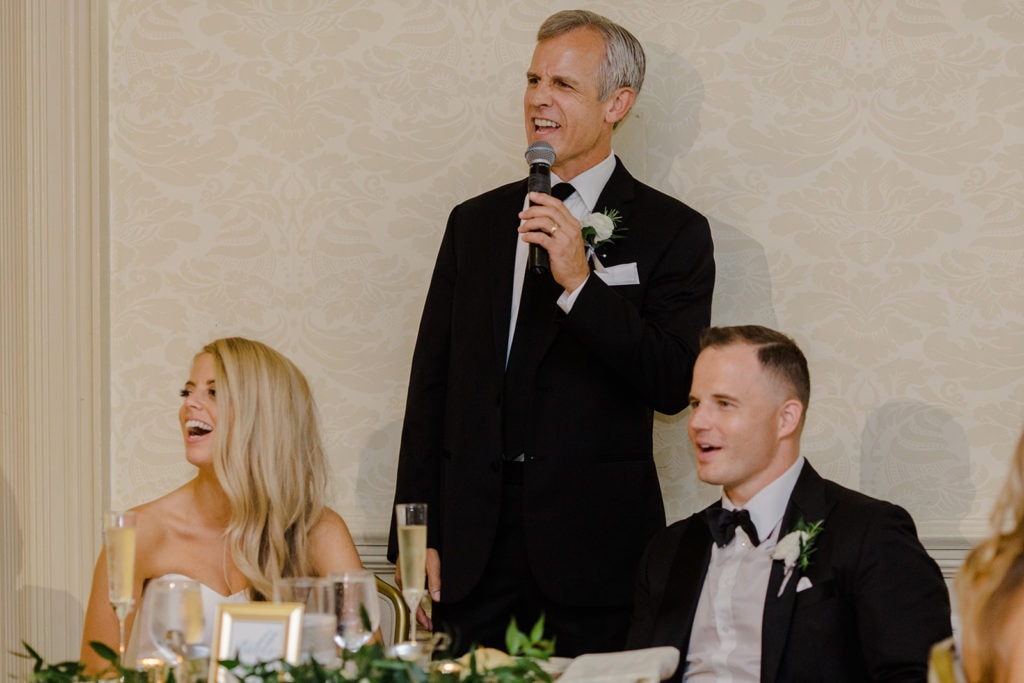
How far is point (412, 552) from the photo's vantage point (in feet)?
7.20

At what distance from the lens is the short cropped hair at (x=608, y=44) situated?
342cm

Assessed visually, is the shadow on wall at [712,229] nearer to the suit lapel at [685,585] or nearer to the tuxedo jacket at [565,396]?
the tuxedo jacket at [565,396]

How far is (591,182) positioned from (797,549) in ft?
4.02

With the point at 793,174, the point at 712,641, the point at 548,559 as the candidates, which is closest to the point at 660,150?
the point at 793,174

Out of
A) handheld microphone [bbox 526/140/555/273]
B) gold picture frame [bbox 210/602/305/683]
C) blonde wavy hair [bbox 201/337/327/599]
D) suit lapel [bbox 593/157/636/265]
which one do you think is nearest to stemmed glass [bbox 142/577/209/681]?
gold picture frame [bbox 210/602/305/683]

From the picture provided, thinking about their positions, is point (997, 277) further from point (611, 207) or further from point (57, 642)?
point (57, 642)

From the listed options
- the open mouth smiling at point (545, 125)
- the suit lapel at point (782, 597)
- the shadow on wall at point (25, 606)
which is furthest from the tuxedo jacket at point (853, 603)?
the shadow on wall at point (25, 606)

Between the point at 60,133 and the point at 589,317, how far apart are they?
6.18 feet

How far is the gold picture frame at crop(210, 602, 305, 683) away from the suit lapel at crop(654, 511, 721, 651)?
1.11 metres

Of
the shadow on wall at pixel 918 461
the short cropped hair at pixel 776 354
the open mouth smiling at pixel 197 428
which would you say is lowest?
the shadow on wall at pixel 918 461

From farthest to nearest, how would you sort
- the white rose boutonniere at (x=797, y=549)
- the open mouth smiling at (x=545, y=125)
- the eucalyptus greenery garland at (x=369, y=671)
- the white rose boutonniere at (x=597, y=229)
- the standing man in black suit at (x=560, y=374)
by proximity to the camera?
the open mouth smiling at (x=545, y=125) → the white rose boutonniere at (x=597, y=229) → the standing man in black suit at (x=560, y=374) → the white rose boutonniere at (x=797, y=549) → the eucalyptus greenery garland at (x=369, y=671)

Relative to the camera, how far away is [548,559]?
10.4ft

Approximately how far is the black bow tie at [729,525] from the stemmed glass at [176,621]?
122 centimetres

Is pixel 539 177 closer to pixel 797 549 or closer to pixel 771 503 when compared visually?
pixel 771 503
